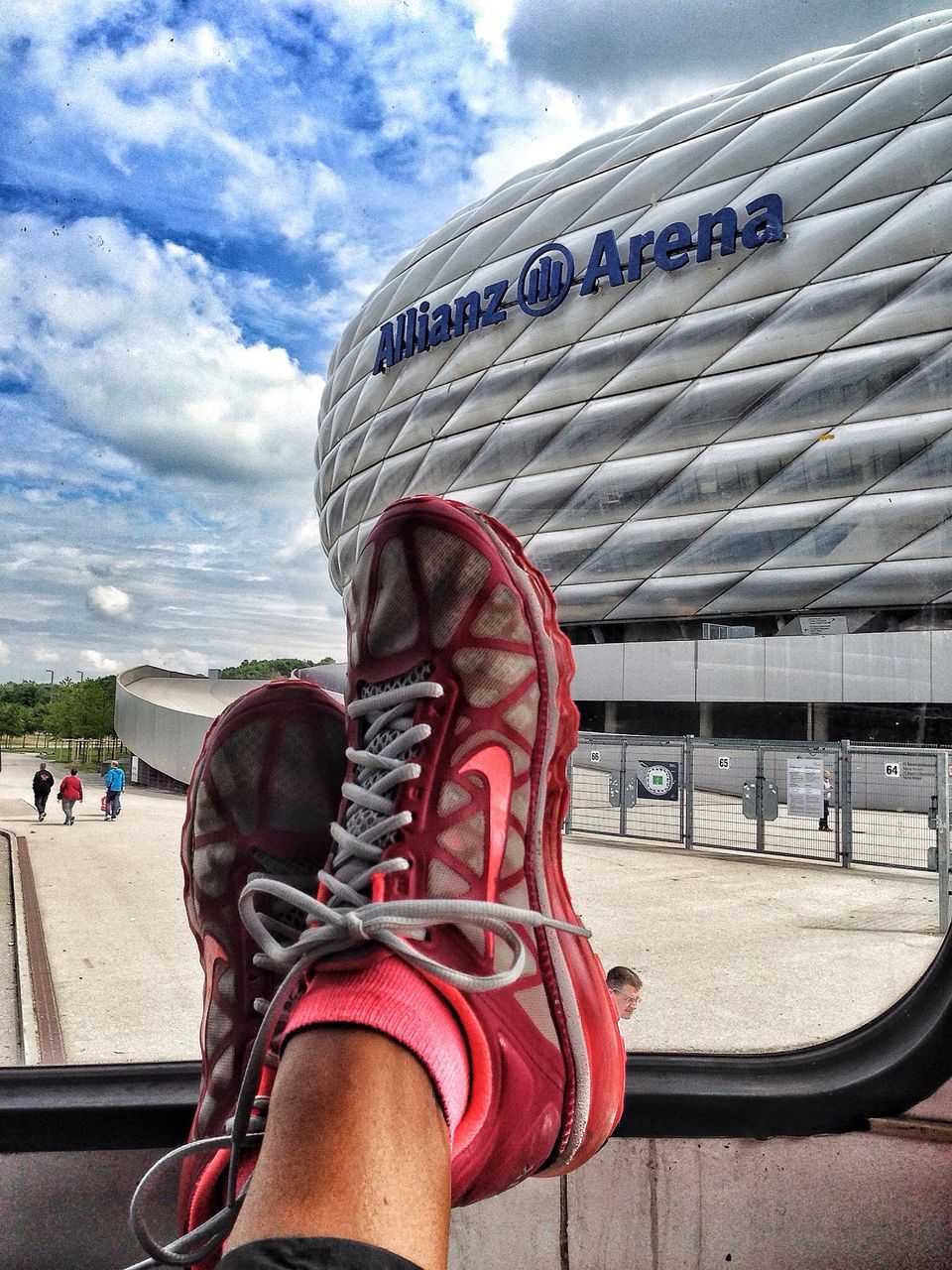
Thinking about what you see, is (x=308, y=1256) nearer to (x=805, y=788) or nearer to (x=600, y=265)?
(x=805, y=788)

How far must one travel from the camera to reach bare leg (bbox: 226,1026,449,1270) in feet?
1.07

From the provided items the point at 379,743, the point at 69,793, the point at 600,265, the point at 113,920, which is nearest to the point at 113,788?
the point at 69,793

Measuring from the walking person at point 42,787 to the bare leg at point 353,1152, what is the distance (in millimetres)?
628

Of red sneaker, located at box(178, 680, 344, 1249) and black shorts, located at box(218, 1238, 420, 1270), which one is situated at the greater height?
red sneaker, located at box(178, 680, 344, 1249)

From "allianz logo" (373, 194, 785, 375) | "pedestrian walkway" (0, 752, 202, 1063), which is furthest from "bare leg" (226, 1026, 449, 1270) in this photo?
"allianz logo" (373, 194, 785, 375)

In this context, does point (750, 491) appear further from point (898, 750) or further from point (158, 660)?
point (158, 660)

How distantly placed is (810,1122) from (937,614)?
0.60 meters

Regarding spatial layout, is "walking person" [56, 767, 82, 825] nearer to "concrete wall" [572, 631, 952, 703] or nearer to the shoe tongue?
the shoe tongue

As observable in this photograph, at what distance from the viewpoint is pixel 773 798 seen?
121cm

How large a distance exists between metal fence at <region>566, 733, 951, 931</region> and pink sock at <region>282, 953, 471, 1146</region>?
1.39ft

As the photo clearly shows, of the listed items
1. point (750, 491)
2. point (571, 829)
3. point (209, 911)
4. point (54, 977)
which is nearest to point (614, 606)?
point (750, 491)

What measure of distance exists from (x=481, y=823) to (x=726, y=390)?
1.78 meters

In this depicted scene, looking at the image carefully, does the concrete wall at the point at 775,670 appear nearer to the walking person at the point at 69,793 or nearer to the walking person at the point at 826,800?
the walking person at the point at 826,800

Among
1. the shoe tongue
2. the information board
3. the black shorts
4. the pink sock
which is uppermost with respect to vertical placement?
the shoe tongue
